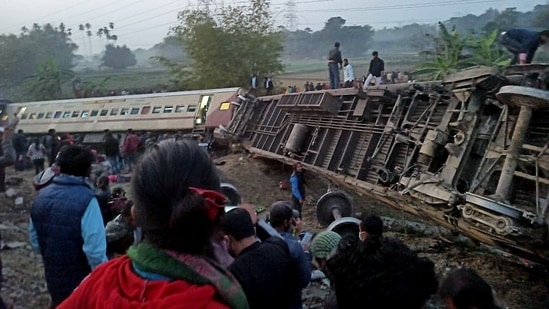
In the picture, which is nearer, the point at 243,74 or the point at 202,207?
the point at 202,207

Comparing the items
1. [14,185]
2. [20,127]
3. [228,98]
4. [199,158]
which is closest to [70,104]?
[20,127]

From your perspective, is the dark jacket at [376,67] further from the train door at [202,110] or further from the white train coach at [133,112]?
the train door at [202,110]

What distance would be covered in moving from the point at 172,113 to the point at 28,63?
1634 inches

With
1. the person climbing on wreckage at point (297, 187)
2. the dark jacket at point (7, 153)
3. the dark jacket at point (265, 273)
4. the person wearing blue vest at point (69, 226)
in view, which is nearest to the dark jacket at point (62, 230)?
the person wearing blue vest at point (69, 226)

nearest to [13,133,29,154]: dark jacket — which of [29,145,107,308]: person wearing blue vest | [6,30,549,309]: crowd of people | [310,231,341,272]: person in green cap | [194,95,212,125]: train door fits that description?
[194,95,212,125]: train door

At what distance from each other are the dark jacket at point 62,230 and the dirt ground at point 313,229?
3091 mm

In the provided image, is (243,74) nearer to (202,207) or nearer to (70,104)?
(70,104)

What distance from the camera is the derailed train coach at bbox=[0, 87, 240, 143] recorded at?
1959cm

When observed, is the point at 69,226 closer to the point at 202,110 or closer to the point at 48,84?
the point at 202,110

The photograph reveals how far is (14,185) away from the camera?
571 inches

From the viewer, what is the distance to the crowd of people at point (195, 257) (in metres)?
1.71

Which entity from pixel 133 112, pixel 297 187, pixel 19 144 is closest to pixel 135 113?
pixel 133 112

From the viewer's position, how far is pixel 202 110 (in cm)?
2006

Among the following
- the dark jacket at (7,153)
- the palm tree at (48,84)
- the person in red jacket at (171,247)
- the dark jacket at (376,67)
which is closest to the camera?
the person in red jacket at (171,247)
